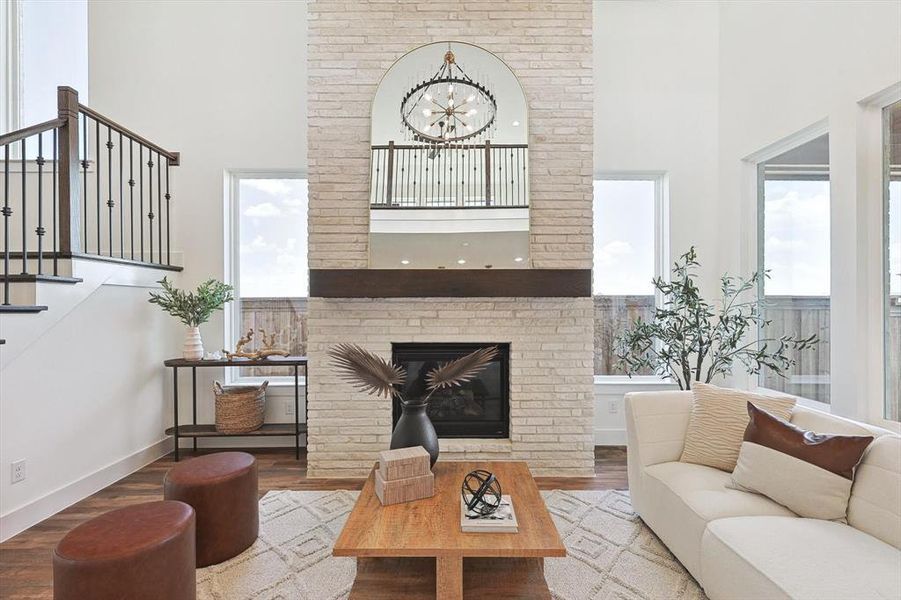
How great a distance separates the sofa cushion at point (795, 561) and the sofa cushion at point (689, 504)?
0.27 feet

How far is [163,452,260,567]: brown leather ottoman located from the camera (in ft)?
7.24

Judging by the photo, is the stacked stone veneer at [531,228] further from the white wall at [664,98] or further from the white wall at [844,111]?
the white wall at [844,111]

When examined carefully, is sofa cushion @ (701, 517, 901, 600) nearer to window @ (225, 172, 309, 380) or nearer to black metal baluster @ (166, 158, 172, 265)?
window @ (225, 172, 309, 380)

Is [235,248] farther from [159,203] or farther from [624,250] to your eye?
[624,250]

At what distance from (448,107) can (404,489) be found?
2.63m

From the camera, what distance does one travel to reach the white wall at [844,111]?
2.61 meters

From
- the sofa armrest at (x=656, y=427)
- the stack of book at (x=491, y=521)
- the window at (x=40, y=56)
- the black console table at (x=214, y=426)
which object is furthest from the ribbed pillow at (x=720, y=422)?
the window at (x=40, y=56)

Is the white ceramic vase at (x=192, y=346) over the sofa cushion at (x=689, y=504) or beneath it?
over

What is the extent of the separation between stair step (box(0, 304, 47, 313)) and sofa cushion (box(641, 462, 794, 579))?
3.26 metres

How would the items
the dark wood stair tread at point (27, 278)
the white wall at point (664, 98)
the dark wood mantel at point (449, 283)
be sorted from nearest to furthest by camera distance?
the dark wood stair tread at point (27, 278) → the dark wood mantel at point (449, 283) → the white wall at point (664, 98)

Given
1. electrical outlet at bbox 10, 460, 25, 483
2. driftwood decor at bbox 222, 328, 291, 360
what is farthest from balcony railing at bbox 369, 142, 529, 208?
electrical outlet at bbox 10, 460, 25, 483

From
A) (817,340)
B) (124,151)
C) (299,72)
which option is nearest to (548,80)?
(299,72)

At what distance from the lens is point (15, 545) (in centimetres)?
241

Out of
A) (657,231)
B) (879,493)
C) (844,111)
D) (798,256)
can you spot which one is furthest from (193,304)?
(844,111)
